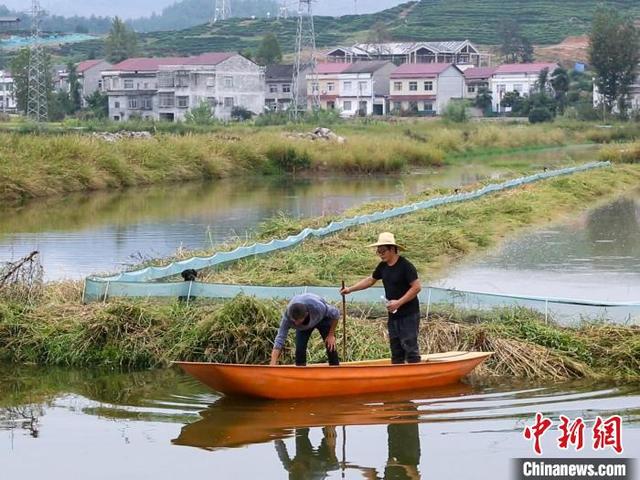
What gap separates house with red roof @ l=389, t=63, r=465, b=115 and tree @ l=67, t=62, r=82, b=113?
67.0 ft

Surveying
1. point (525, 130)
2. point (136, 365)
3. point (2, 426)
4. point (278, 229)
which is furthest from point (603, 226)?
point (525, 130)

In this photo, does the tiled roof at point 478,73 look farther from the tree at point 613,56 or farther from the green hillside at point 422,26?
the green hillside at point 422,26

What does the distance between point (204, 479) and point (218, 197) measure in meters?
19.1

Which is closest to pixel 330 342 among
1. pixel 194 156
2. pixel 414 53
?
pixel 194 156

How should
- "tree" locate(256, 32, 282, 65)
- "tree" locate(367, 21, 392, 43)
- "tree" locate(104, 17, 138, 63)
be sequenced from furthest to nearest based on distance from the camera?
"tree" locate(367, 21, 392, 43) < "tree" locate(104, 17, 138, 63) < "tree" locate(256, 32, 282, 65)

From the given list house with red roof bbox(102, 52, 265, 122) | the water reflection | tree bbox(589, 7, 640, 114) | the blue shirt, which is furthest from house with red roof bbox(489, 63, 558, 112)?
the blue shirt

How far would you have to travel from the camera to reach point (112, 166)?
2828 cm

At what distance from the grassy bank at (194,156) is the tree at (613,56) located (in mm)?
19112

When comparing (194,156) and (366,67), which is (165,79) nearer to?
(366,67)

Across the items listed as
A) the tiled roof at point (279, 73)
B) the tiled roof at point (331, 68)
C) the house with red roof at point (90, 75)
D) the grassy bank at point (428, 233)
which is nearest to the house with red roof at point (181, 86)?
the tiled roof at point (279, 73)

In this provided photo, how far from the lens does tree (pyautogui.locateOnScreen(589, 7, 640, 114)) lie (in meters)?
62.8

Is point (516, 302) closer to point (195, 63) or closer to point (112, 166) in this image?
point (112, 166)

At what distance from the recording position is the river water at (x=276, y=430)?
6.98 m

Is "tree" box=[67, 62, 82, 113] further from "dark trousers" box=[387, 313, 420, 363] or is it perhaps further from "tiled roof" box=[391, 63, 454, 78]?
"dark trousers" box=[387, 313, 420, 363]
